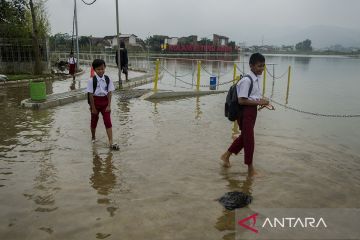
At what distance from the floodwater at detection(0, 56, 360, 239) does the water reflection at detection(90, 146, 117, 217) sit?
0.02 metres

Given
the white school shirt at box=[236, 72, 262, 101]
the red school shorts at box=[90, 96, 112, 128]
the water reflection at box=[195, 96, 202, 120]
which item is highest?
the white school shirt at box=[236, 72, 262, 101]

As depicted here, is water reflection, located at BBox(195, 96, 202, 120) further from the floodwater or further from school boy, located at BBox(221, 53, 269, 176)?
school boy, located at BBox(221, 53, 269, 176)

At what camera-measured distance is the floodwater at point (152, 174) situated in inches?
149

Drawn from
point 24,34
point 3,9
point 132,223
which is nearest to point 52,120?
point 132,223

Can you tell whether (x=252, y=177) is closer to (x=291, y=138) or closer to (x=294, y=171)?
(x=294, y=171)

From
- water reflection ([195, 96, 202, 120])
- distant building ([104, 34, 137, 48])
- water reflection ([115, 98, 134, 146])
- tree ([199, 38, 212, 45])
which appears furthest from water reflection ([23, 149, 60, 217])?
tree ([199, 38, 212, 45])

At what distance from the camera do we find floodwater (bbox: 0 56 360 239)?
12.4ft

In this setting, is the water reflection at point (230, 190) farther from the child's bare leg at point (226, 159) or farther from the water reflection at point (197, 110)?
the water reflection at point (197, 110)

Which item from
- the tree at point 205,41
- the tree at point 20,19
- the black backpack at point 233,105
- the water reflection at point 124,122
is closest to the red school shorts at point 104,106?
the water reflection at point 124,122

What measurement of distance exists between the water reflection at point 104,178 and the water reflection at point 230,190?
125 cm

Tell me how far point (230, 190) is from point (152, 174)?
1.23m

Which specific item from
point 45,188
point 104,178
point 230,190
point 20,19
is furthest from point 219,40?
point 45,188

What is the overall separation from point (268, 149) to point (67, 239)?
4.50 m

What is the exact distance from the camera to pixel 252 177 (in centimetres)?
520
